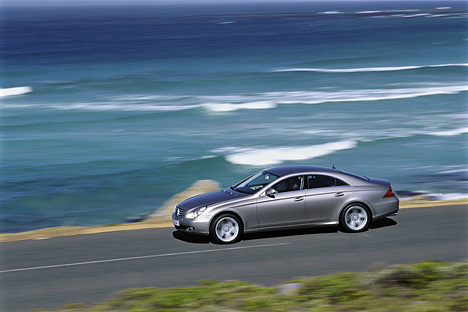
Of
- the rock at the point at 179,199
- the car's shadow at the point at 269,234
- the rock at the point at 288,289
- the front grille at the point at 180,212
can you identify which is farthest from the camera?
the rock at the point at 179,199

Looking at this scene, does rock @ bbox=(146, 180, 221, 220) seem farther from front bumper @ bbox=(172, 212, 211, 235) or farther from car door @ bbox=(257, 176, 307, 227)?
car door @ bbox=(257, 176, 307, 227)

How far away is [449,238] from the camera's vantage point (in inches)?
539

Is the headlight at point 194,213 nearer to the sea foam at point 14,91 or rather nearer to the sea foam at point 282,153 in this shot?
the sea foam at point 282,153

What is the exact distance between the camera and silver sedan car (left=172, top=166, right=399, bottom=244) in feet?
44.8

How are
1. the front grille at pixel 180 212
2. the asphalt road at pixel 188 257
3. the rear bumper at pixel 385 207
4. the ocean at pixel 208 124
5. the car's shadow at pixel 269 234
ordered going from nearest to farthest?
the asphalt road at pixel 188 257 → the front grille at pixel 180 212 → the car's shadow at pixel 269 234 → the rear bumper at pixel 385 207 → the ocean at pixel 208 124

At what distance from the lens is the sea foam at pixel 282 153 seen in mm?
31516

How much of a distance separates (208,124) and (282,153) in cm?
1072

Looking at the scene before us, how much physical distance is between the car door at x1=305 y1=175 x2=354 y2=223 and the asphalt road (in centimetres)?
41

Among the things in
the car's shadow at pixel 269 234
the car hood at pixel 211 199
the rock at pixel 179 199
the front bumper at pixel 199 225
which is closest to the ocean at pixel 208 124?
the rock at pixel 179 199

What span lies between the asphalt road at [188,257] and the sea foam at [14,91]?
4680cm

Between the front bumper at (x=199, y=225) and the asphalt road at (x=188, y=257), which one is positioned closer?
the asphalt road at (x=188, y=257)

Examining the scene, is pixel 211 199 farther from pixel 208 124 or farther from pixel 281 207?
pixel 208 124

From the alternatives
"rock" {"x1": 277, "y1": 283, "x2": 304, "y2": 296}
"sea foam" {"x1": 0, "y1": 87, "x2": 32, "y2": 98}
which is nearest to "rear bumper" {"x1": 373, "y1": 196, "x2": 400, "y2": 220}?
"rock" {"x1": 277, "y1": 283, "x2": 304, "y2": 296}

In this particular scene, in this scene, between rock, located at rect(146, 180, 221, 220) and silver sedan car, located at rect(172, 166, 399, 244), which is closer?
silver sedan car, located at rect(172, 166, 399, 244)
